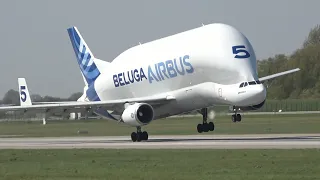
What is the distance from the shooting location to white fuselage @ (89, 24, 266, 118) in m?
49.8

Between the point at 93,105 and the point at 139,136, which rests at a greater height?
the point at 93,105

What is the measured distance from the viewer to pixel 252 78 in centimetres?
4950

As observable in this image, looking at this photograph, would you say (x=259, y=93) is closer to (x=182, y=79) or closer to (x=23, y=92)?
(x=182, y=79)

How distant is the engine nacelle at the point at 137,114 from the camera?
51000 millimetres

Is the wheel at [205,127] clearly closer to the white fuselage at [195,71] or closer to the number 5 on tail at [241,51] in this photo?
the white fuselage at [195,71]

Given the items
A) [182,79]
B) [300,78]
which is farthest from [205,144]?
[300,78]

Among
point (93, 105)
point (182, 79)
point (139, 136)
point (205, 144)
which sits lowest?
point (205, 144)

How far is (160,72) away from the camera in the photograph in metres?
54.4
